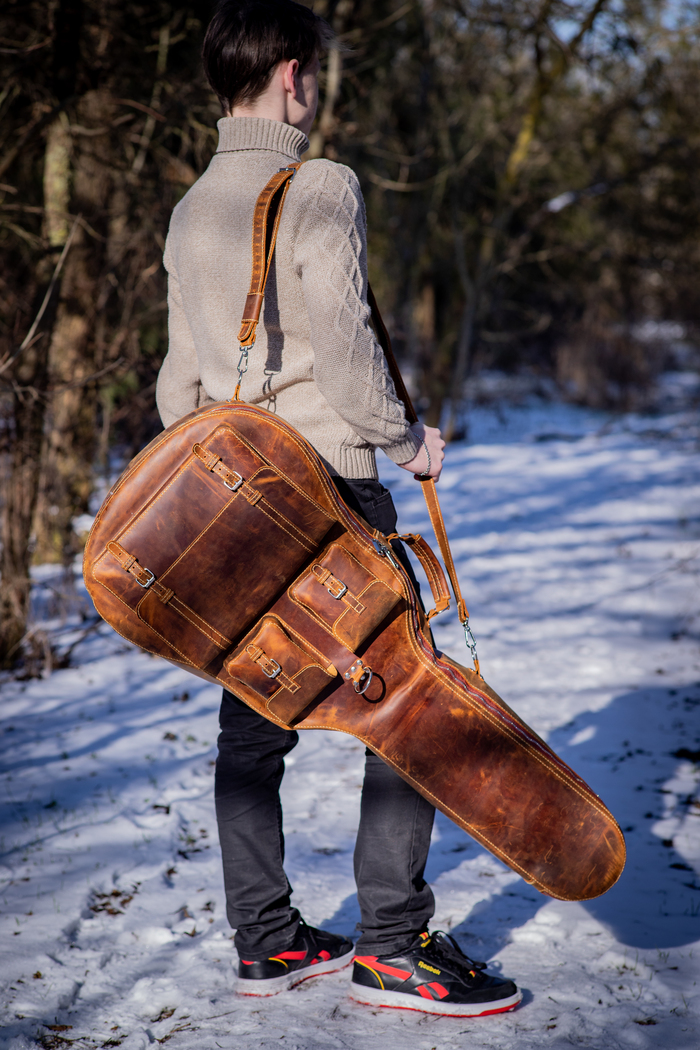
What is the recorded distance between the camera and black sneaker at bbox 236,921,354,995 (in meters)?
→ 1.92

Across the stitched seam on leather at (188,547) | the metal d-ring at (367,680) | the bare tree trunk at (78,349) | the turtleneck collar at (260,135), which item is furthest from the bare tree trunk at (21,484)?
the metal d-ring at (367,680)

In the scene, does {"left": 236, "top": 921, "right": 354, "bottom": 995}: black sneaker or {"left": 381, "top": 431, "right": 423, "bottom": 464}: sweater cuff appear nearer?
{"left": 381, "top": 431, "right": 423, "bottom": 464}: sweater cuff

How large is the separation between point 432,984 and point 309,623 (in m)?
0.86

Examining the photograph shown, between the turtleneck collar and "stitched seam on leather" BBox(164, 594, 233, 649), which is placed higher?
the turtleneck collar

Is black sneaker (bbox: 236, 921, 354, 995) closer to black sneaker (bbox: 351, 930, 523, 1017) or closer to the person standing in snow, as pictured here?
the person standing in snow

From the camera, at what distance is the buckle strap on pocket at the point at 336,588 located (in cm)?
164

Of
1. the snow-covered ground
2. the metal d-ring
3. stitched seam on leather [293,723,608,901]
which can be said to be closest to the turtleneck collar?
the metal d-ring

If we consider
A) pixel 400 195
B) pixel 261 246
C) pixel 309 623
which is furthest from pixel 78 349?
pixel 400 195

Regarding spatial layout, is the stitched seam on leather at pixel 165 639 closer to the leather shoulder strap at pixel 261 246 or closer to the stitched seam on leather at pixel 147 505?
the stitched seam on leather at pixel 147 505

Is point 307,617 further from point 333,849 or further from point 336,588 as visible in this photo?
point 333,849

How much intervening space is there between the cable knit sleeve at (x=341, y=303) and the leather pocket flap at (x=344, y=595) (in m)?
0.25

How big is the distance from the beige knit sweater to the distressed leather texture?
0.15 meters

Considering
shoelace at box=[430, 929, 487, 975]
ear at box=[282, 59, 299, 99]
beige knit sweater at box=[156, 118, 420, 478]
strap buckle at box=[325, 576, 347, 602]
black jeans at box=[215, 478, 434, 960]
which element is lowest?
shoelace at box=[430, 929, 487, 975]

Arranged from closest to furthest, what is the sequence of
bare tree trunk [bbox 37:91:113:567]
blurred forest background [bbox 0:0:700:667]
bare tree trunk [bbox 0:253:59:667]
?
1. bare tree trunk [bbox 0:253:59:667]
2. blurred forest background [bbox 0:0:700:667]
3. bare tree trunk [bbox 37:91:113:567]
